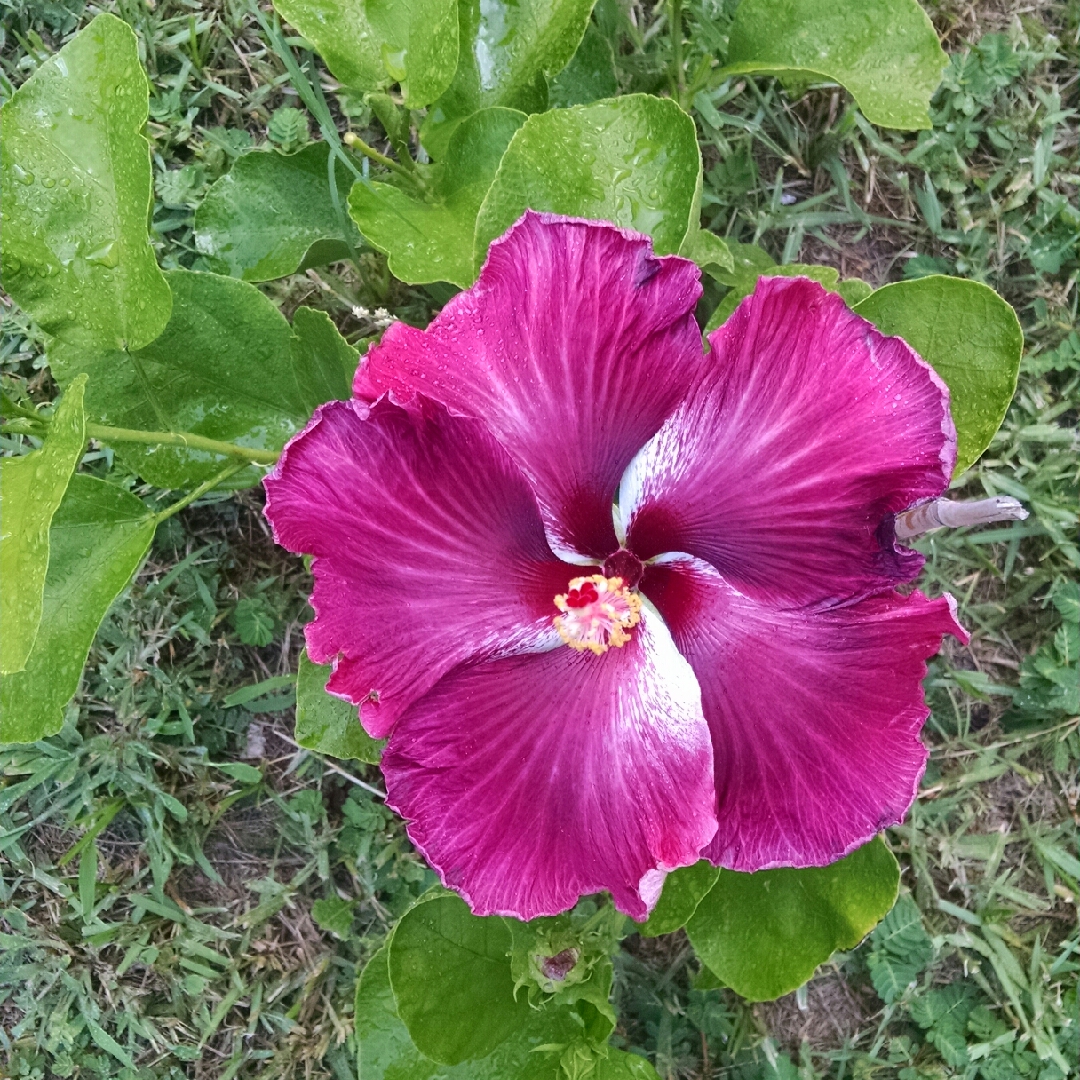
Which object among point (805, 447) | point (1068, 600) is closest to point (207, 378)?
point (805, 447)

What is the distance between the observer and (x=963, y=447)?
1.69 m

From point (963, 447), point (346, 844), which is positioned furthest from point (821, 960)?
point (346, 844)

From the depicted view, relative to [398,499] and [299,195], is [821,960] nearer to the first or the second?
[398,499]

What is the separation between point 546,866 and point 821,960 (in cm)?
79

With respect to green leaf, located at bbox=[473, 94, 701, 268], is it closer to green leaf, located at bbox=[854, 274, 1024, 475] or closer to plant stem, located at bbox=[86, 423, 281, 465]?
green leaf, located at bbox=[854, 274, 1024, 475]

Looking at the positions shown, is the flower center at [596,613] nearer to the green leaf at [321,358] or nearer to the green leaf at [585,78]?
the green leaf at [321,358]

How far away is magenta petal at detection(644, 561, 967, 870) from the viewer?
1.35m

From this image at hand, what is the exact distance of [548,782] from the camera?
1401 millimetres

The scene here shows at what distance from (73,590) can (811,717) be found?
4.16 ft

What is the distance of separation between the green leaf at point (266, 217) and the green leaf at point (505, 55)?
12.0 inches

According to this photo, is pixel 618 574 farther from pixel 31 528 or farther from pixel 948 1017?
pixel 948 1017

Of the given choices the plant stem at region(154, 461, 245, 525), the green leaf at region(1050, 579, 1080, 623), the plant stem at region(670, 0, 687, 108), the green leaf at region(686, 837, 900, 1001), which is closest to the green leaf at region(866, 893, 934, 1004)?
the green leaf at region(686, 837, 900, 1001)

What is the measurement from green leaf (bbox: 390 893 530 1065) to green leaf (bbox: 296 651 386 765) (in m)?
0.32

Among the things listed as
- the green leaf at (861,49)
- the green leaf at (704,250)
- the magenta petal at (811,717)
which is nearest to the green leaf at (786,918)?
the magenta petal at (811,717)
